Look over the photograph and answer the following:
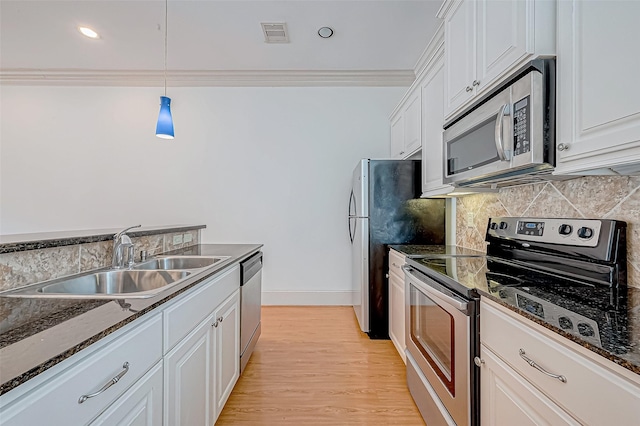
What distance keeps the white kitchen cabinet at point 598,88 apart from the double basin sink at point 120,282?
5.01ft

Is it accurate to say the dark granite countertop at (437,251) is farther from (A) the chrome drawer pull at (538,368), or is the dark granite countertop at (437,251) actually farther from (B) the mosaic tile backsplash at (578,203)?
(A) the chrome drawer pull at (538,368)

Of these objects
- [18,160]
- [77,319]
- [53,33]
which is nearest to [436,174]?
[77,319]

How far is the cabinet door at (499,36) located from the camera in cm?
120

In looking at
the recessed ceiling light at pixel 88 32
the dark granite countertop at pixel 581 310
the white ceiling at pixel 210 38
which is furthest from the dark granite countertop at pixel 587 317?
the recessed ceiling light at pixel 88 32

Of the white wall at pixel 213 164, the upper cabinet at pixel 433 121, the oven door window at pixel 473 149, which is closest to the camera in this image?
the oven door window at pixel 473 149

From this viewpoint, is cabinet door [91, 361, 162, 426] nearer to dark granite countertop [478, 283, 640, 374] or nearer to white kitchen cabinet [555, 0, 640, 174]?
dark granite countertop [478, 283, 640, 374]

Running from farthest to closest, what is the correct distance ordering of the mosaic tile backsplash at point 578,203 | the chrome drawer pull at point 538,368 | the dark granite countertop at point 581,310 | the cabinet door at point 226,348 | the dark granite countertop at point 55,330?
the cabinet door at point 226,348 < the mosaic tile backsplash at point 578,203 < the chrome drawer pull at point 538,368 < the dark granite countertop at point 581,310 < the dark granite countertop at point 55,330

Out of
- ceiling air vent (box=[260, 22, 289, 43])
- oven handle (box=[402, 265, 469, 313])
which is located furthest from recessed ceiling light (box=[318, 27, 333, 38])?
oven handle (box=[402, 265, 469, 313])

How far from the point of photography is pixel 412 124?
2898mm

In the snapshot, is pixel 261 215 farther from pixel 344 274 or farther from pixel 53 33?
pixel 53 33

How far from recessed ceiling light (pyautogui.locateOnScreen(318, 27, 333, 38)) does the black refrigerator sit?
4.41 feet

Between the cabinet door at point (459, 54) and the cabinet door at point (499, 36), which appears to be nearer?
the cabinet door at point (499, 36)

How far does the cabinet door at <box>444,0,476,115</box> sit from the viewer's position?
1.60 metres

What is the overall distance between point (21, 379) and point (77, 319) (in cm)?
29
